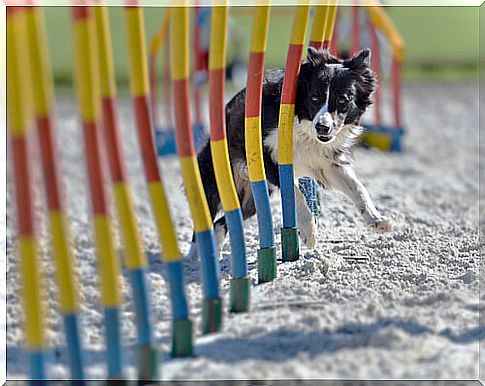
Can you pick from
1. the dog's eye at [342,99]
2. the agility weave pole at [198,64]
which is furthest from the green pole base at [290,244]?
the agility weave pole at [198,64]

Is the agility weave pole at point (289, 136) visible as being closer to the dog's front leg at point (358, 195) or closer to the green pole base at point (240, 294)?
the dog's front leg at point (358, 195)

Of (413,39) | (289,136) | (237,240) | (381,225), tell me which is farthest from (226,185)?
(413,39)

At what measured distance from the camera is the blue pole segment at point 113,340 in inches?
107

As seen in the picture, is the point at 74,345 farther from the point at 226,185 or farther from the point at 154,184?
the point at 226,185

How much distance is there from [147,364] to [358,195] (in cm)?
191

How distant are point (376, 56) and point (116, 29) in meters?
7.84

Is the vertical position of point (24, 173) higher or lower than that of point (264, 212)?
higher

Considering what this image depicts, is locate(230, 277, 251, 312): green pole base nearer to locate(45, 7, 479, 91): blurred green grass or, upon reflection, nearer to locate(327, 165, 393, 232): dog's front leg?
locate(327, 165, 393, 232): dog's front leg

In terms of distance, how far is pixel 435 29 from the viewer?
53.5 ft

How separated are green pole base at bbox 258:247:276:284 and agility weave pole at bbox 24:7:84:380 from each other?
150 centimetres

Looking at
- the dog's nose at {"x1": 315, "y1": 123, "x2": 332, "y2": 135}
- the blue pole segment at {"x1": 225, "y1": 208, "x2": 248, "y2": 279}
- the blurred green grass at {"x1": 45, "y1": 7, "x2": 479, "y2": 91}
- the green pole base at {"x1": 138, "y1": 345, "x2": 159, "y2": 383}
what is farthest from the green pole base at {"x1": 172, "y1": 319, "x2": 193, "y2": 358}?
the blurred green grass at {"x1": 45, "y1": 7, "x2": 479, "y2": 91}

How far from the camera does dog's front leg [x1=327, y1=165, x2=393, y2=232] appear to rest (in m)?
4.25

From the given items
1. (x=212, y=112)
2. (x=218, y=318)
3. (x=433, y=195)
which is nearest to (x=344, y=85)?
(x=212, y=112)

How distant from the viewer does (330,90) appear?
14.4 ft
